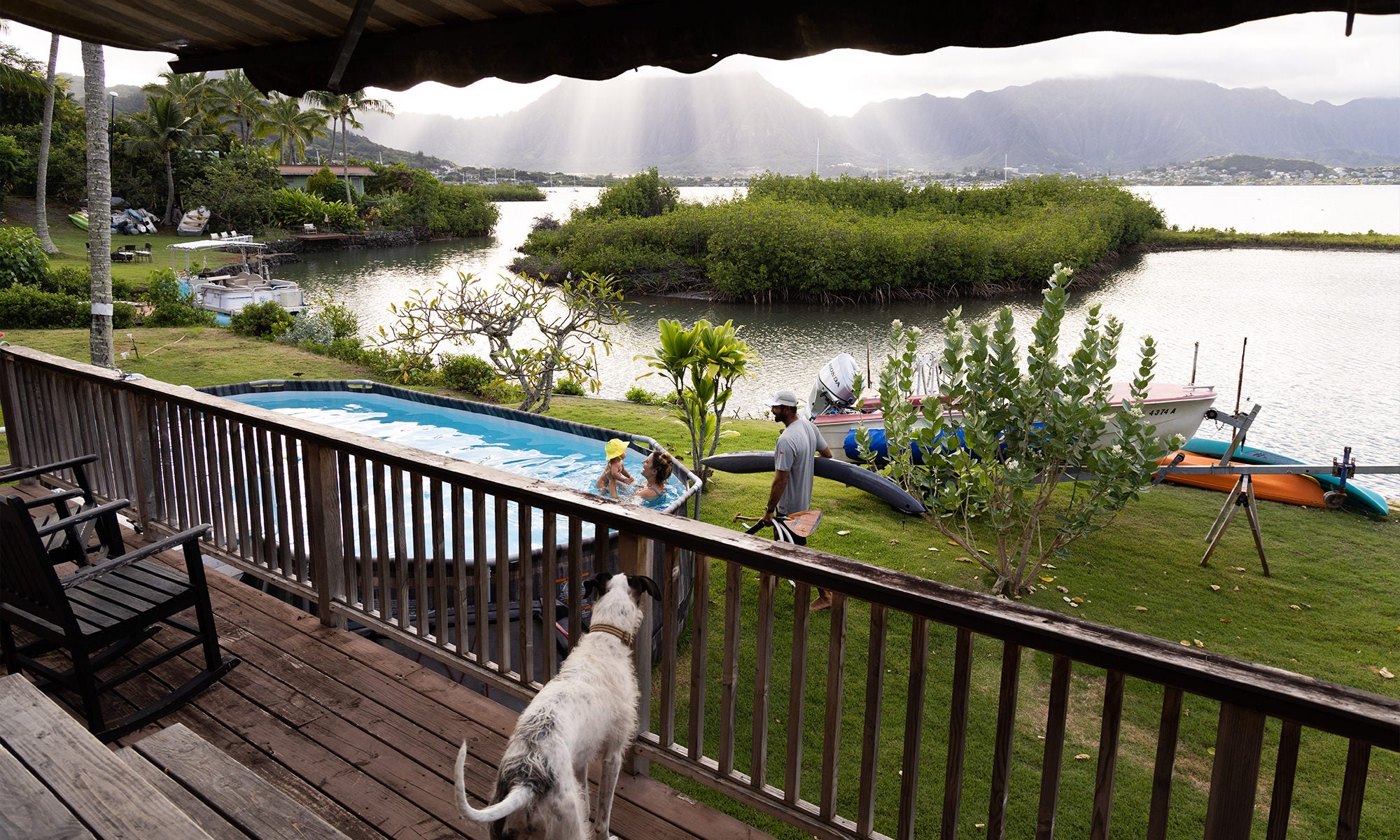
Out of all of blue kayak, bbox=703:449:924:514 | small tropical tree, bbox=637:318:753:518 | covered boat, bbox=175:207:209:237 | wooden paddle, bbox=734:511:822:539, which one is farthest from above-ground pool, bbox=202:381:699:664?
covered boat, bbox=175:207:209:237

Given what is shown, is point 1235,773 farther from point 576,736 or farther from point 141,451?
point 141,451

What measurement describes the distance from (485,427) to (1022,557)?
8186 millimetres

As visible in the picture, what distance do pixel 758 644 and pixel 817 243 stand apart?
3633 centimetres

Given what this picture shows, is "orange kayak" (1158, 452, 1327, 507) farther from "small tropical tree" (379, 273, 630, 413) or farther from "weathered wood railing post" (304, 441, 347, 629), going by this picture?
"weathered wood railing post" (304, 441, 347, 629)

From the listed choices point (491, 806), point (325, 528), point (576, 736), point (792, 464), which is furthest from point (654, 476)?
point (491, 806)

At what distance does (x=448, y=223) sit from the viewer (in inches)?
2301

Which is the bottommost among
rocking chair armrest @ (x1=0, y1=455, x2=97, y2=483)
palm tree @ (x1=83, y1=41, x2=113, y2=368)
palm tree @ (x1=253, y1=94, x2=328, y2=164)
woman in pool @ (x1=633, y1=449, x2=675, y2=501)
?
woman in pool @ (x1=633, y1=449, x2=675, y2=501)

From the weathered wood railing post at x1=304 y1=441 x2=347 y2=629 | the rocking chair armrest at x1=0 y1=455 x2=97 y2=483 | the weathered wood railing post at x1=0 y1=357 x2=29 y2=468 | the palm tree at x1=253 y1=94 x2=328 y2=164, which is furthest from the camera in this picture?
the palm tree at x1=253 y1=94 x2=328 y2=164

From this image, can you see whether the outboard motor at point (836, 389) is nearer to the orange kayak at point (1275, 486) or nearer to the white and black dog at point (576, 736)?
the orange kayak at point (1275, 486)

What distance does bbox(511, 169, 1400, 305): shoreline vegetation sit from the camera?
37.9 m

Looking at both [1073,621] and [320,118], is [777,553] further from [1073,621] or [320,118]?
[320,118]

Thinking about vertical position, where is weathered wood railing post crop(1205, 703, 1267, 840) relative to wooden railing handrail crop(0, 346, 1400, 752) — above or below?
below

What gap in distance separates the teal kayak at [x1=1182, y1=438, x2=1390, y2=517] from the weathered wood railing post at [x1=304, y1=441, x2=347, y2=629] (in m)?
11.1

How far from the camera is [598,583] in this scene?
2459mm
